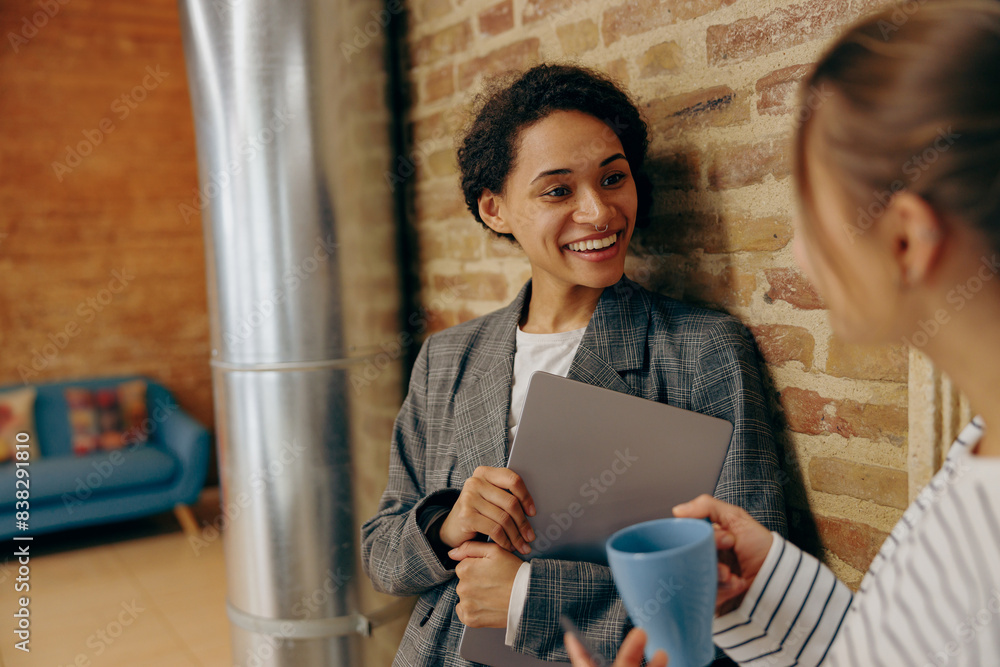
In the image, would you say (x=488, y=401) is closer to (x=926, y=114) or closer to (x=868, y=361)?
(x=868, y=361)

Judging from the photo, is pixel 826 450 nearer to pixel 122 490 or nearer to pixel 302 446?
pixel 302 446

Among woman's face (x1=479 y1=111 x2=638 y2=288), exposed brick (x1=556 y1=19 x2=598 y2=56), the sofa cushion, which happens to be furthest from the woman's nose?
the sofa cushion

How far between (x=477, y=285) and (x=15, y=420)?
3.72 meters

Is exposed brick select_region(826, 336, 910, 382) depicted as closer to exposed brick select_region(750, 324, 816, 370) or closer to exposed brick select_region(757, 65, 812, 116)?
exposed brick select_region(750, 324, 816, 370)

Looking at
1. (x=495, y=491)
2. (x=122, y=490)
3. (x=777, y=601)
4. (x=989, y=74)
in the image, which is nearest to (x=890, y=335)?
(x=989, y=74)

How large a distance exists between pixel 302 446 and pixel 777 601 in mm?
1318

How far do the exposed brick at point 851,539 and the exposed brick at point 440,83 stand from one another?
138cm

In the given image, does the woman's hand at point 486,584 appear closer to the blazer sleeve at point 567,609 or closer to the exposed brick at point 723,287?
the blazer sleeve at point 567,609

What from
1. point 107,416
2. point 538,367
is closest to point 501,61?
point 538,367

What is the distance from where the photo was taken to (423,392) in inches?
59.4

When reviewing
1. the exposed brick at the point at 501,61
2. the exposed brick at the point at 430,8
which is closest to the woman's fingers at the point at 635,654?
the exposed brick at the point at 501,61

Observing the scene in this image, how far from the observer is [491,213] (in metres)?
1.48

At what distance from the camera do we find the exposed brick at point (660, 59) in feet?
4.32

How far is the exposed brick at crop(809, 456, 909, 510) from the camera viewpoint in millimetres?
1054
